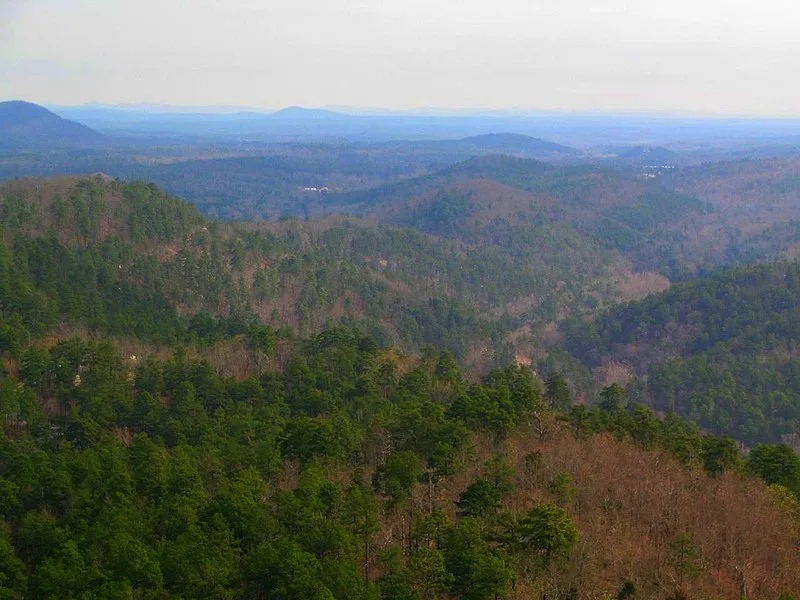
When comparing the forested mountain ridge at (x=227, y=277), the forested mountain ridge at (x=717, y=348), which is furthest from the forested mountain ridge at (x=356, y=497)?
the forested mountain ridge at (x=717, y=348)

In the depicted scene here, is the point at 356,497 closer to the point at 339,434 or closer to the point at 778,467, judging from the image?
the point at 339,434

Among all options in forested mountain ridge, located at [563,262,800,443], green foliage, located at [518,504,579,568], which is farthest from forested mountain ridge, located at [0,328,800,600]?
forested mountain ridge, located at [563,262,800,443]

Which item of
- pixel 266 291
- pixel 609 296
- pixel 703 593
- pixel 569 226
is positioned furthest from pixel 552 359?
pixel 569 226

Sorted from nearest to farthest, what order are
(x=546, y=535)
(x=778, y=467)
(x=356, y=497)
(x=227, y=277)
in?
(x=546, y=535)
(x=356, y=497)
(x=778, y=467)
(x=227, y=277)

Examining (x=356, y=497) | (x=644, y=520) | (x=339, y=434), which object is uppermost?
(x=356, y=497)

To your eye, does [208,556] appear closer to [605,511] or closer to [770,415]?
[605,511]

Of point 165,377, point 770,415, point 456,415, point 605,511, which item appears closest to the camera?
point 605,511

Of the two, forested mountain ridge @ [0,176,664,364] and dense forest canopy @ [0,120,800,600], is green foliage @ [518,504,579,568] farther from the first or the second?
forested mountain ridge @ [0,176,664,364]

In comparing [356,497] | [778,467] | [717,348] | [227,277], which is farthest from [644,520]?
[717,348]

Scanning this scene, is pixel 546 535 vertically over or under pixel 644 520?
over
